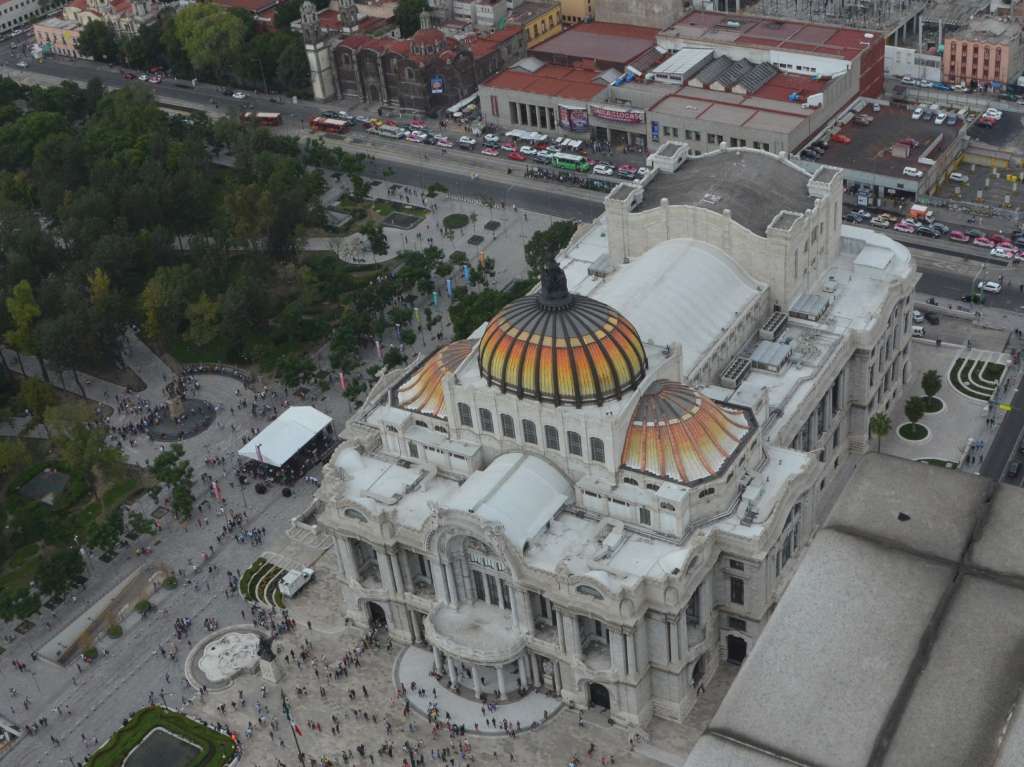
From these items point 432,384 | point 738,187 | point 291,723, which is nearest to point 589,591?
point 432,384

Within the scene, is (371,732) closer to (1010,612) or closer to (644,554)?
(644,554)

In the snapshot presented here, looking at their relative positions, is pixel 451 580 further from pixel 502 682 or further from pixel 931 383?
pixel 931 383

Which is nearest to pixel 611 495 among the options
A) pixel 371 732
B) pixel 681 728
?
pixel 681 728

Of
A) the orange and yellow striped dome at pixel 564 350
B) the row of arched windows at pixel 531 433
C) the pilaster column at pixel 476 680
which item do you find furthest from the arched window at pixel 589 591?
the orange and yellow striped dome at pixel 564 350

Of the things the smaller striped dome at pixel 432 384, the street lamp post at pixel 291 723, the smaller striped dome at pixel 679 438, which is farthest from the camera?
the smaller striped dome at pixel 432 384

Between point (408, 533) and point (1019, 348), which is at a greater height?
point (408, 533)

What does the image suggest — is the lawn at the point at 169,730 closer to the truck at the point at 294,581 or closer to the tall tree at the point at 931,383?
the truck at the point at 294,581
